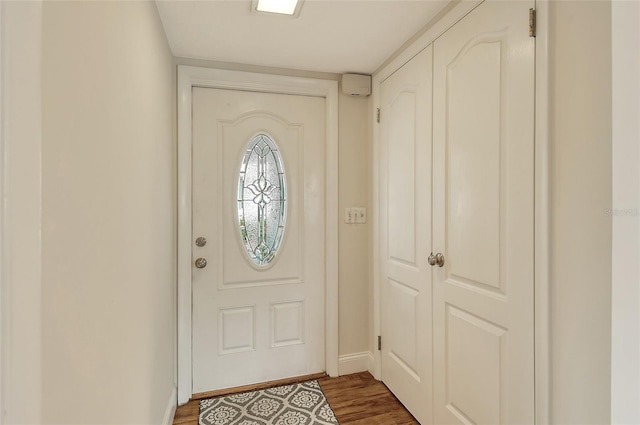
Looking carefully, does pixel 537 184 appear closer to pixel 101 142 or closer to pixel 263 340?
pixel 101 142

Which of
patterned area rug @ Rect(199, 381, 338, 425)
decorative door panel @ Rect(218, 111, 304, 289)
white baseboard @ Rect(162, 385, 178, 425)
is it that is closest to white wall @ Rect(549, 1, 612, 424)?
patterned area rug @ Rect(199, 381, 338, 425)

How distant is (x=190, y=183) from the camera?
2055 mm

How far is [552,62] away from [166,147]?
1.73 meters

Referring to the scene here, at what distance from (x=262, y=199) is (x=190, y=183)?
1.52 feet

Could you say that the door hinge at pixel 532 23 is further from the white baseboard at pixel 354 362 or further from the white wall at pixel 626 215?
the white baseboard at pixel 354 362

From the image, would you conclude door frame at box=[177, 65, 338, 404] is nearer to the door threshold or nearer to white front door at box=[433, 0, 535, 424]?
the door threshold

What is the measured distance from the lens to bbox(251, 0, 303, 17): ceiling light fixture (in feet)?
4.85

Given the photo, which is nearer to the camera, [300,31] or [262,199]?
[300,31]

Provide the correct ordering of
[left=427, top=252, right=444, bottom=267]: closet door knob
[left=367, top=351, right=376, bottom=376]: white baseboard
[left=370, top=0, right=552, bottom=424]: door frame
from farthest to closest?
[left=367, top=351, right=376, bottom=376]: white baseboard < [left=427, top=252, right=444, bottom=267]: closet door knob < [left=370, top=0, right=552, bottom=424]: door frame

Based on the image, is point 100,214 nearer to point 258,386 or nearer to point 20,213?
point 20,213

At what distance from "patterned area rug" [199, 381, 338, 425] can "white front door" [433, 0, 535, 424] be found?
69cm

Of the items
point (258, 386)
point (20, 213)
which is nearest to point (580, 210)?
point (20, 213)

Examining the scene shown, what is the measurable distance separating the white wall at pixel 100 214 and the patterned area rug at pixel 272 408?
1.60 feet

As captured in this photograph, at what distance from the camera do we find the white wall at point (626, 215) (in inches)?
28.1
